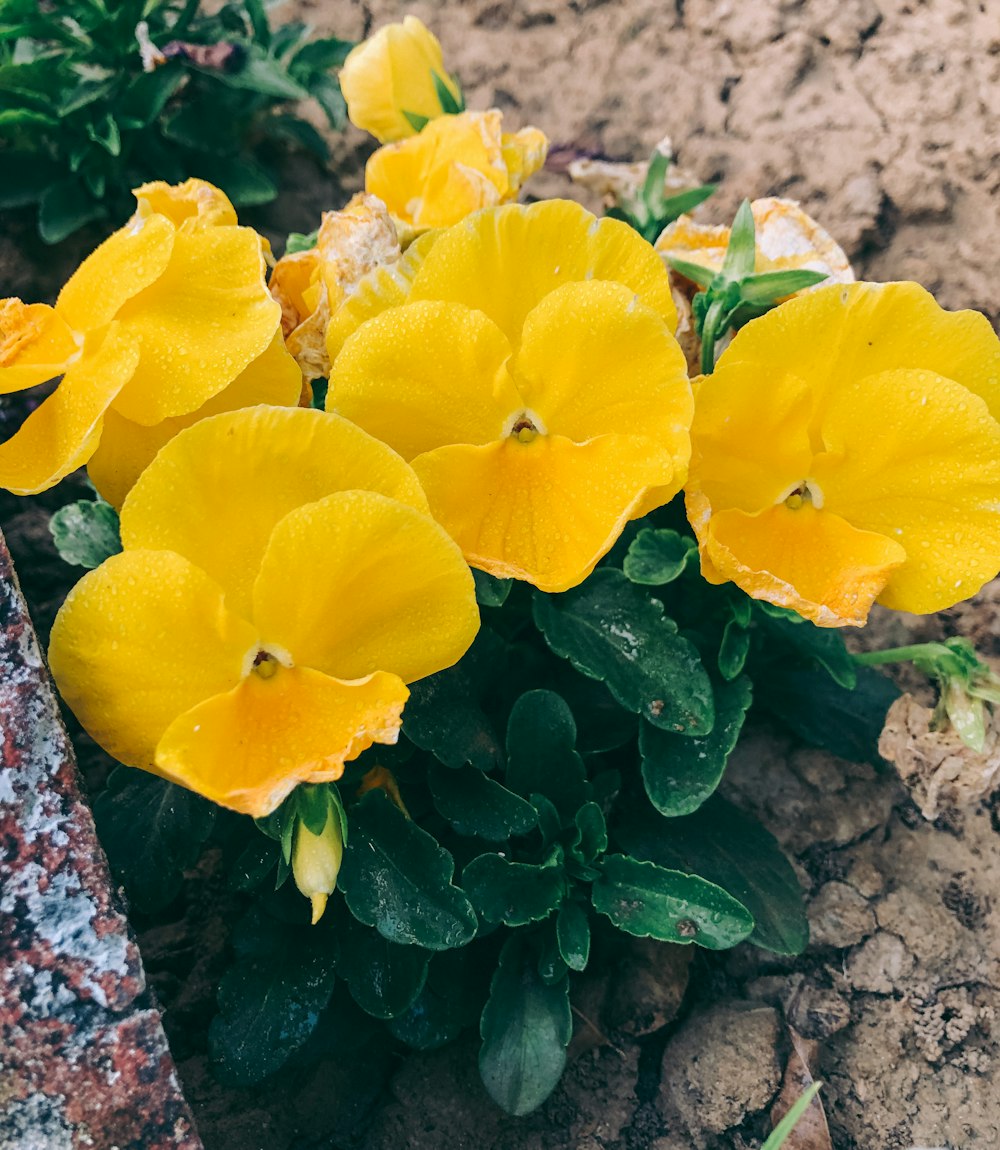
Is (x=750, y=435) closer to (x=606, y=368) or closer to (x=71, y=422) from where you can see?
(x=606, y=368)

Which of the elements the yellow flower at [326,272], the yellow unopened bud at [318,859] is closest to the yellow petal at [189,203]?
the yellow flower at [326,272]

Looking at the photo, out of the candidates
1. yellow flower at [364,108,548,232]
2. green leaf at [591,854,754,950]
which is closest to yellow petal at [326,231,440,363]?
yellow flower at [364,108,548,232]

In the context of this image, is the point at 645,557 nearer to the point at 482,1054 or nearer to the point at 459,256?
the point at 459,256

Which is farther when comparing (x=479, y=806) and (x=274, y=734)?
(x=479, y=806)

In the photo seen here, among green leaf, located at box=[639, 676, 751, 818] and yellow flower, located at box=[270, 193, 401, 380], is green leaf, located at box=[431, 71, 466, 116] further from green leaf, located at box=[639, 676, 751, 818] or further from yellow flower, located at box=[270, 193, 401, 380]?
green leaf, located at box=[639, 676, 751, 818]

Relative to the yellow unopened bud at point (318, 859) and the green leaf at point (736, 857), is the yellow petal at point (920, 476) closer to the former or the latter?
the green leaf at point (736, 857)

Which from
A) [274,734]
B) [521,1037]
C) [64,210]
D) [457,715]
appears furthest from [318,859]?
[64,210]
